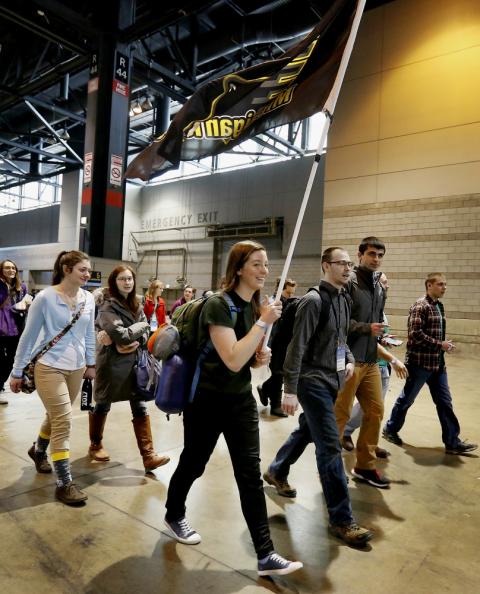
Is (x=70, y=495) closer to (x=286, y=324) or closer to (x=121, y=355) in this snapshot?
(x=121, y=355)

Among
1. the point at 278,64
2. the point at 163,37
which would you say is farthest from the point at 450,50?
the point at 278,64

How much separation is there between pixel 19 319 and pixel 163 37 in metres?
11.4

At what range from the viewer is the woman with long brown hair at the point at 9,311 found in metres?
5.48

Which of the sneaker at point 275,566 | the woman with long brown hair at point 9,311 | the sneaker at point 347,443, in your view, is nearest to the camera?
the sneaker at point 275,566

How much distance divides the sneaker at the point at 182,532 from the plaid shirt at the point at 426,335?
2.86 metres

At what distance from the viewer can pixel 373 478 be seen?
352cm

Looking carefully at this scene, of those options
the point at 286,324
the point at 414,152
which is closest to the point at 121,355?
the point at 286,324

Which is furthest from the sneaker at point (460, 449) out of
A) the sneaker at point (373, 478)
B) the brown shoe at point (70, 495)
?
the brown shoe at point (70, 495)

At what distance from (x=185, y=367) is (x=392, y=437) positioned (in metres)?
3.22

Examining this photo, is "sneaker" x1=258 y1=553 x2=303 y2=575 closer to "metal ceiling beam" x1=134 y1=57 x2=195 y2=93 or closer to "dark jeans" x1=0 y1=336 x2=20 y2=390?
"dark jeans" x1=0 y1=336 x2=20 y2=390

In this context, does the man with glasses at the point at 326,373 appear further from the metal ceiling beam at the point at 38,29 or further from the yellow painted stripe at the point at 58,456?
the metal ceiling beam at the point at 38,29

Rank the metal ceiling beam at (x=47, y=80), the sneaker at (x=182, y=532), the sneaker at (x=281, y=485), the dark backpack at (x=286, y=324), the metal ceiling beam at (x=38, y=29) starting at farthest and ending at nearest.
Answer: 1. the metal ceiling beam at (x=47, y=80)
2. the metal ceiling beam at (x=38, y=29)
3. the sneaker at (x=281, y=485)
4. the dark backpack at (x=286, y=324)
5. the sneaker at (x=182, y=532)

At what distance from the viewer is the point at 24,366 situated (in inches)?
119

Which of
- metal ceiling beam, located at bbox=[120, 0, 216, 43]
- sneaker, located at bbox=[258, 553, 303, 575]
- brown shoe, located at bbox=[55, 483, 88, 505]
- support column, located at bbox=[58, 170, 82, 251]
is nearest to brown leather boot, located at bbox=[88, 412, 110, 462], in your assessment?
brown shoe, located at bbox=[55, 483, 88, 505]
